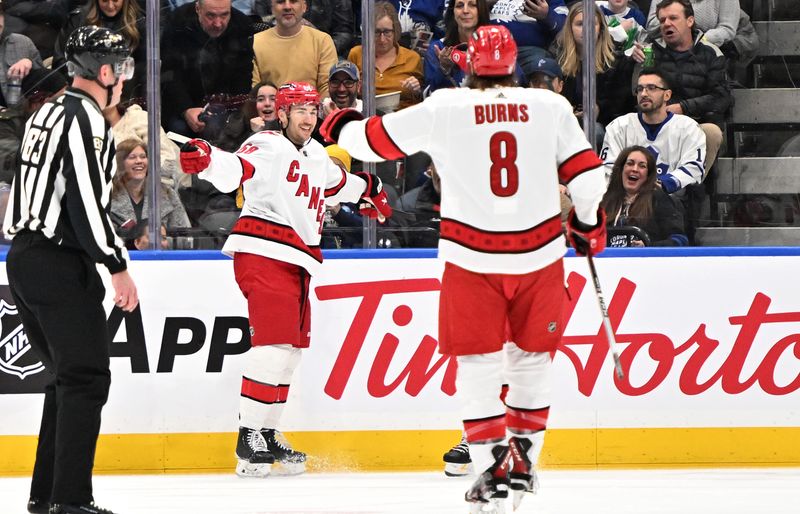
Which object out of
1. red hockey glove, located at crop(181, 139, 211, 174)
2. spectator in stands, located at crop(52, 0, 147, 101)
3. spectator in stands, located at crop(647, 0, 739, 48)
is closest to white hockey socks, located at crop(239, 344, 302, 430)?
red hockey glove, located at crop(181, 139, 211, 174)

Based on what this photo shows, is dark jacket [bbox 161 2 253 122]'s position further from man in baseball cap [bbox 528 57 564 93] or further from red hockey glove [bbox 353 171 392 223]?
man in baseball cap [bbox 528 57 564 93]

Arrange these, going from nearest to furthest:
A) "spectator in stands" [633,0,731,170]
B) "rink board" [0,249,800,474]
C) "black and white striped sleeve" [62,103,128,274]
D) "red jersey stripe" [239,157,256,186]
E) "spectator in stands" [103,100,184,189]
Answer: "black and white striped sleeve" [62,103,128,274] → "red jersey stripe" [239,157,256,186] → "rink board" [0,249,800,474] → "spectator in stands" [103,100,184,189] → "spectator in stands" [633,0,731,170]

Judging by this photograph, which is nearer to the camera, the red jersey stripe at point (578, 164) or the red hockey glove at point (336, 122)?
the red jersey stripe at point (578, 164)

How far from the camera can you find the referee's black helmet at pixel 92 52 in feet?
10.9

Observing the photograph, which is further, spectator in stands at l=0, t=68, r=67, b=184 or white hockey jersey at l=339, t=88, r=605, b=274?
spectator in stands at l=0, t=68, r=67, b=184

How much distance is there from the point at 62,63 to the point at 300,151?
1055mm

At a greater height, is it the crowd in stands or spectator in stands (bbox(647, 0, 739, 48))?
spectator in stands (bbox(647, 0, 739, 48))

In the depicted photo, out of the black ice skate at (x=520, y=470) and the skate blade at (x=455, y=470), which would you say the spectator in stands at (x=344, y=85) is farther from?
the black ice skate at (x=520, y=470)

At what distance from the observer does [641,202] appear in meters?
4.87

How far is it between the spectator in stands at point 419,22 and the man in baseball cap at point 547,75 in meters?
0.43

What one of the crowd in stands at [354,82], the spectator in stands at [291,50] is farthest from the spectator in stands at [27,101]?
the spectator in stands at [291,50]

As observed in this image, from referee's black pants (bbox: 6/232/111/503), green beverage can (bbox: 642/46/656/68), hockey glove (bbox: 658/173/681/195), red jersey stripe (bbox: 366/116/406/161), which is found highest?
green beverage can (bbox: 642/46/656/68)

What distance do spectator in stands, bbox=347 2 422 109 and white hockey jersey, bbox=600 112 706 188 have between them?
784 millimetres

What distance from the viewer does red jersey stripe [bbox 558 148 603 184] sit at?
3.50 meters
